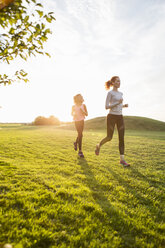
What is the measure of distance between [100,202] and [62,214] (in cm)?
90

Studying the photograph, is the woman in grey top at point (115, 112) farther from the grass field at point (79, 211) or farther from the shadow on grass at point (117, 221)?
the shadow on grass at point (117, 221)

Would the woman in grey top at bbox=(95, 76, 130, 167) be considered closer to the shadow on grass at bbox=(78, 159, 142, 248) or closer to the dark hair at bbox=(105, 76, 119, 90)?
the dark hair at bbox=(105, 76, 119, 90)

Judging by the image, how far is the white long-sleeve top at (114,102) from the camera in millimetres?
5395

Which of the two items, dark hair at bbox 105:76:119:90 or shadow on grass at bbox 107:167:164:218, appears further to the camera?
dark hair at bbox 105:76:119:90

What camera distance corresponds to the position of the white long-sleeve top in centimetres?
539

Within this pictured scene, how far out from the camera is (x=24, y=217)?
2105 mm

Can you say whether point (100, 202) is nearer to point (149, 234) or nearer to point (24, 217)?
point (149, 234)

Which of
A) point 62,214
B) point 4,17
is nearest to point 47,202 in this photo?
point 62,214

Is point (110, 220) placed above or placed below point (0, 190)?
below

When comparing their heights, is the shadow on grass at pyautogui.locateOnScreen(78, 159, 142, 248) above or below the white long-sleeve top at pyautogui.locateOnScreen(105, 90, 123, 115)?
below

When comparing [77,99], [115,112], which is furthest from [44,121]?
[115,112]

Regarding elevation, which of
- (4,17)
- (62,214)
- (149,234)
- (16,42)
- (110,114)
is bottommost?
(149,234)

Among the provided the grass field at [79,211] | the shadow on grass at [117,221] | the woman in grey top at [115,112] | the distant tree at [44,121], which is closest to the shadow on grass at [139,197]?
the grass field at [79,211]

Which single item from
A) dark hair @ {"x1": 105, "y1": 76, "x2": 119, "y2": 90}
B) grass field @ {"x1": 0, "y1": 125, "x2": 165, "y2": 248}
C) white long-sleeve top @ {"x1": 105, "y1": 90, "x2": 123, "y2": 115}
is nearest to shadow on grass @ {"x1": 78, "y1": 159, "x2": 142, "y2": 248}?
grass field @ {"x1": 0, "y1": 125, "x2": 165, "y2": 248}
